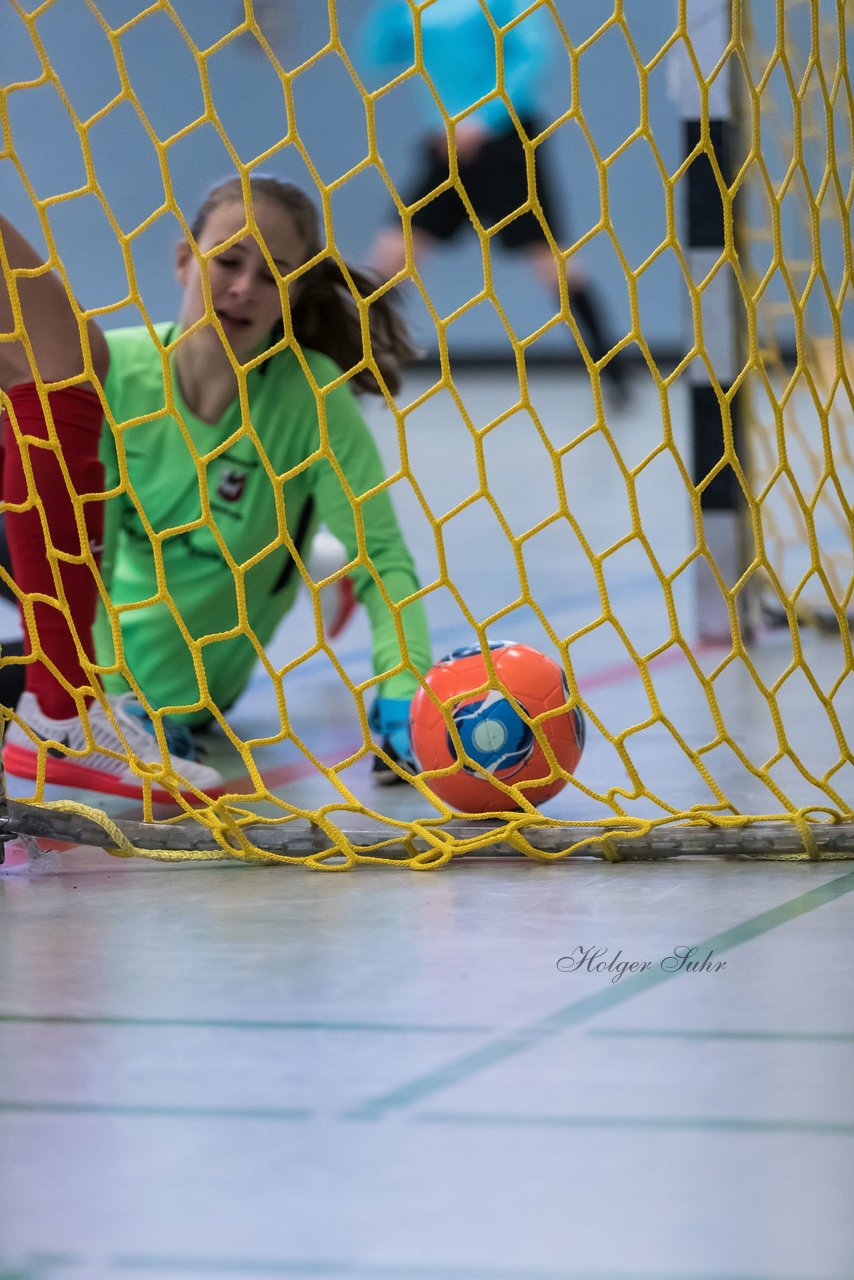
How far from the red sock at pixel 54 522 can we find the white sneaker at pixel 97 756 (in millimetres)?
23

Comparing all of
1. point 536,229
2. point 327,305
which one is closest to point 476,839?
point 327,305

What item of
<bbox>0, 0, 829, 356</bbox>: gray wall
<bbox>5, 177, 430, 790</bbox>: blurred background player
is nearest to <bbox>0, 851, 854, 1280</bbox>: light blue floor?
<bbox>5, 177, 430, 790</bbox>: blurred background player

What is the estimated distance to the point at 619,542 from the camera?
6.51ft

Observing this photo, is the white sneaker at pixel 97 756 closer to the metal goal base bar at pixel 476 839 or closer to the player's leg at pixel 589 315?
the metal goal base bar at pixel 476 839

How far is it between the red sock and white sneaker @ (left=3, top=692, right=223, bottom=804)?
23 millimetres

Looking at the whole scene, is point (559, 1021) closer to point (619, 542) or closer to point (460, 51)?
point (619, 542)

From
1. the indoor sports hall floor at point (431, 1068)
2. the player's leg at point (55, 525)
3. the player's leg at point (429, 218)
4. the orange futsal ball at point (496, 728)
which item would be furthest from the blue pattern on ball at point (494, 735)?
the player's leg at point (429, 218)

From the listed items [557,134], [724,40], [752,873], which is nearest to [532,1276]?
[752,873]

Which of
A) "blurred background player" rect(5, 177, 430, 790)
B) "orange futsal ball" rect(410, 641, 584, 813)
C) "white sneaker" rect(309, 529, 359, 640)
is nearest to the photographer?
"orange futsal ball" rect(410, 641, 584, 813)

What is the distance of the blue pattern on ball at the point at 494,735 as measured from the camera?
5.63 ft

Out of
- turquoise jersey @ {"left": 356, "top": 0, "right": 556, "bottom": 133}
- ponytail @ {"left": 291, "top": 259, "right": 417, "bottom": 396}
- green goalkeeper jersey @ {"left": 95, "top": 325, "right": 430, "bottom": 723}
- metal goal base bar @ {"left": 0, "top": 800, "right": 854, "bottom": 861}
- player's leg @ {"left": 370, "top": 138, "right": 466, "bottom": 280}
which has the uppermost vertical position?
turquoise jersey @ {"left": 356, "top": 0, "right": 556, "bottom": 133}

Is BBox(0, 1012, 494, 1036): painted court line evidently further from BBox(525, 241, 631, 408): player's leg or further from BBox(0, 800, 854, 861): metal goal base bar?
BBox(525, 241, 631, 408): player's leg

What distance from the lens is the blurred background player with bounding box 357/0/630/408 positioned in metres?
5.36

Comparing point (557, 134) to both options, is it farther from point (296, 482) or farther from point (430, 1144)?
point (430, 1144)
